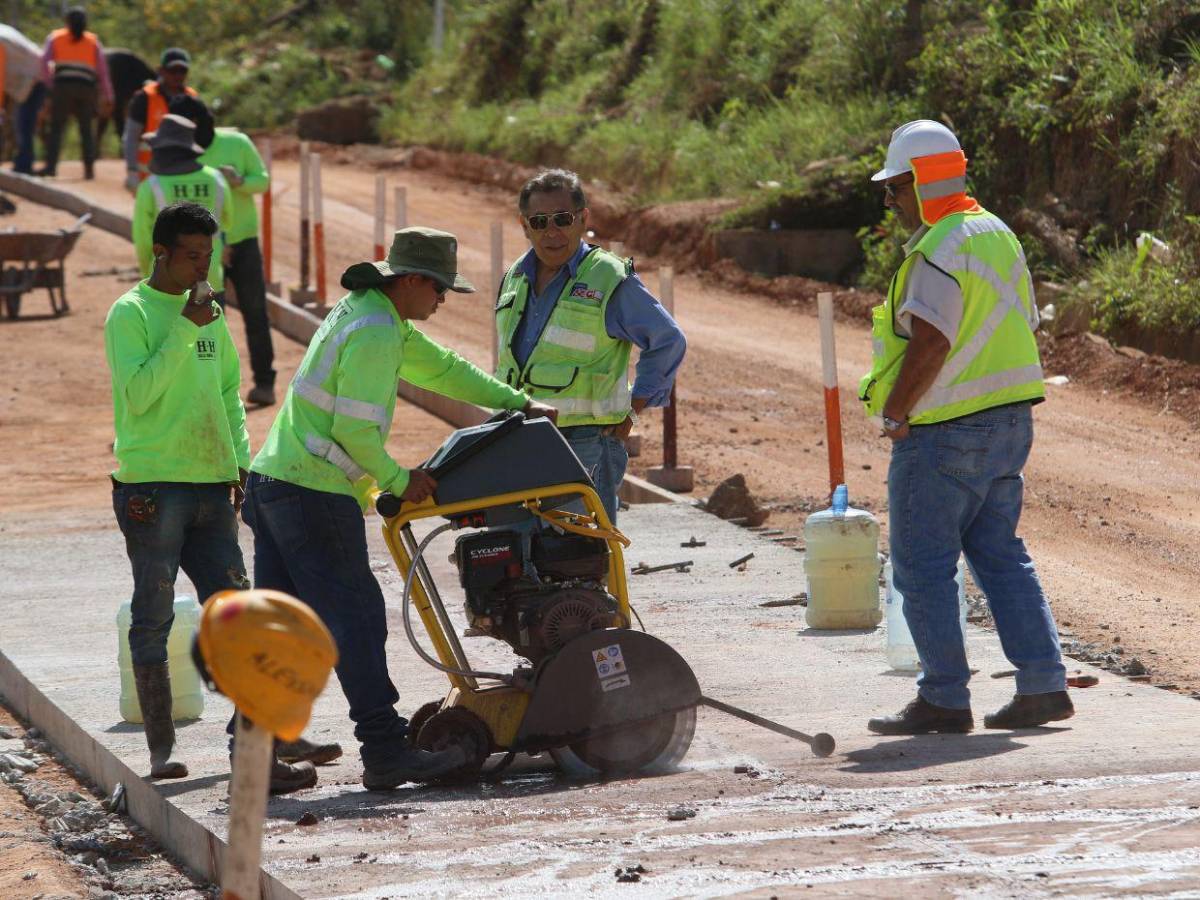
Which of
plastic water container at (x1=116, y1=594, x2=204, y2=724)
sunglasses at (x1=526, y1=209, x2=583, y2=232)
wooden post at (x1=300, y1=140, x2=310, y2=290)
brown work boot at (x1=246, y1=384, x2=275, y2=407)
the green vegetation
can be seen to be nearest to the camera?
sunglasses at (x1=526, y1=209, x2=583, y2=232)

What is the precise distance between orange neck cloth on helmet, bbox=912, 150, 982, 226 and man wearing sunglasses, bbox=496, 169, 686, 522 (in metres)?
1.03

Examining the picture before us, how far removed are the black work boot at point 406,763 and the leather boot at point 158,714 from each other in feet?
2.46

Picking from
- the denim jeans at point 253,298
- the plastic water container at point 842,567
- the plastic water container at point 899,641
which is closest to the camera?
the plastic water container at point 899,641

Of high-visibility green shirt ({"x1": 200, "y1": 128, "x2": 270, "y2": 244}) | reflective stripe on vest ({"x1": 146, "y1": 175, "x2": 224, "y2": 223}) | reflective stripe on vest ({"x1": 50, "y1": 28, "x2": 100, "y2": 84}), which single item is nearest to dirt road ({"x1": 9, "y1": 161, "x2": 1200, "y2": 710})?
high-visibility green shirt ({"x1": 200, "y1": 128, "x2": 270, "y2": 244})

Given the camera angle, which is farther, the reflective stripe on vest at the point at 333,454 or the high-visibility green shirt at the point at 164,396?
the high-visibility green shirt at the point at 164,396

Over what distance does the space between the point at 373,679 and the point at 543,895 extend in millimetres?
1391

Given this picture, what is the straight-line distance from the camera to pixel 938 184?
6.36 meters

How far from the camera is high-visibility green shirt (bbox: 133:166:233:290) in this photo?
12.1 meters

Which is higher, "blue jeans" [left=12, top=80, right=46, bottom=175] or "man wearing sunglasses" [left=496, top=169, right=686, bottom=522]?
"blue jeans" [left=12, top=80, right=46, bottom=175]

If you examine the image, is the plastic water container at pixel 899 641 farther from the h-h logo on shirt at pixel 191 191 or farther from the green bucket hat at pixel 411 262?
the h-h logo on shirt at pixel 191 191

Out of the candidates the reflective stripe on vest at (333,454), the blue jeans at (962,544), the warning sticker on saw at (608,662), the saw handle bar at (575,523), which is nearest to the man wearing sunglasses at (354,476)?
the reflective stripe on vest at (333,454)

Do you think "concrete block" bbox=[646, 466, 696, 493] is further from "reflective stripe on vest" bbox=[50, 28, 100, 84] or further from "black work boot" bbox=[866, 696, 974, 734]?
"reflective stripe on vest" bbox=[50, 28, 100, 84]

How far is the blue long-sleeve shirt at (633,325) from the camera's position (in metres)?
6.80

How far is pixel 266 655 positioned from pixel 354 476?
9.62 ft
